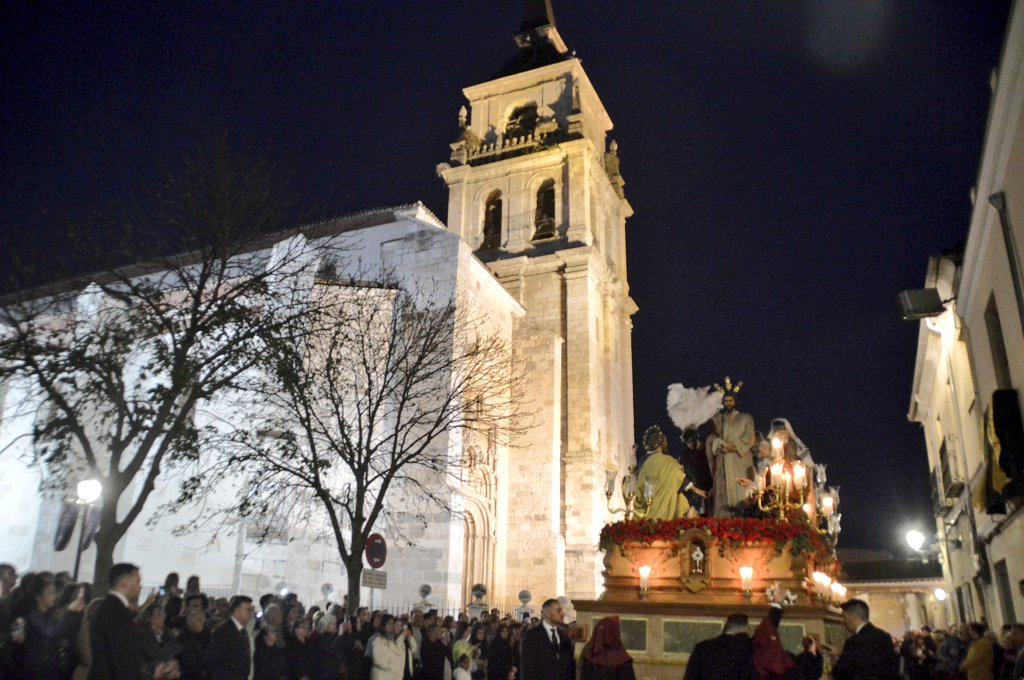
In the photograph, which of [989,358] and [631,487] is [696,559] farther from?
[989,358]

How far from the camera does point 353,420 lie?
16.9 m

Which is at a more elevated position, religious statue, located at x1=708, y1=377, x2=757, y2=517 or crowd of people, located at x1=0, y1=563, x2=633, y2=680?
religious statue, located at x1=708, y1=377, x2=757, y2=517

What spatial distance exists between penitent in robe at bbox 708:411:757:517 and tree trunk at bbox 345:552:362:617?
6446mm

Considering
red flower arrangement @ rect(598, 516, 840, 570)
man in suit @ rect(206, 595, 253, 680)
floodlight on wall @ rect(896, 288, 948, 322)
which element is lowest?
man in suit @ rect(206, 595, 253, 680)

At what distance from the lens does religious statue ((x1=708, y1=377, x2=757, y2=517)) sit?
1043cm

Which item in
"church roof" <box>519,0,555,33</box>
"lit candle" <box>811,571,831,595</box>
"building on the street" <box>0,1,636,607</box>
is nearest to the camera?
"lit candle" <box>811,571,831,595</box>

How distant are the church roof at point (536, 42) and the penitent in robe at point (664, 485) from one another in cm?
3040

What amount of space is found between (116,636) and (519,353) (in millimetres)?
23225

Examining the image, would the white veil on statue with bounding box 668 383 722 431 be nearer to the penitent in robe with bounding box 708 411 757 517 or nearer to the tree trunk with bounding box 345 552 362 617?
the penitent in robe with bounding box 708 411 757 517

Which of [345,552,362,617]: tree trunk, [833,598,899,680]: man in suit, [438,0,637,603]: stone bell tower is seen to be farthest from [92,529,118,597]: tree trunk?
[438,0,637,603]: stone bell tower

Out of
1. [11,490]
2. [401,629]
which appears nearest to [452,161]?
[11,490]

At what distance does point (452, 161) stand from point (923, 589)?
30307 millimetres

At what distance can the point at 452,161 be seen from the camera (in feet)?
119

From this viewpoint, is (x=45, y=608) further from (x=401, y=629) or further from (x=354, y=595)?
(x=354, y=595)
